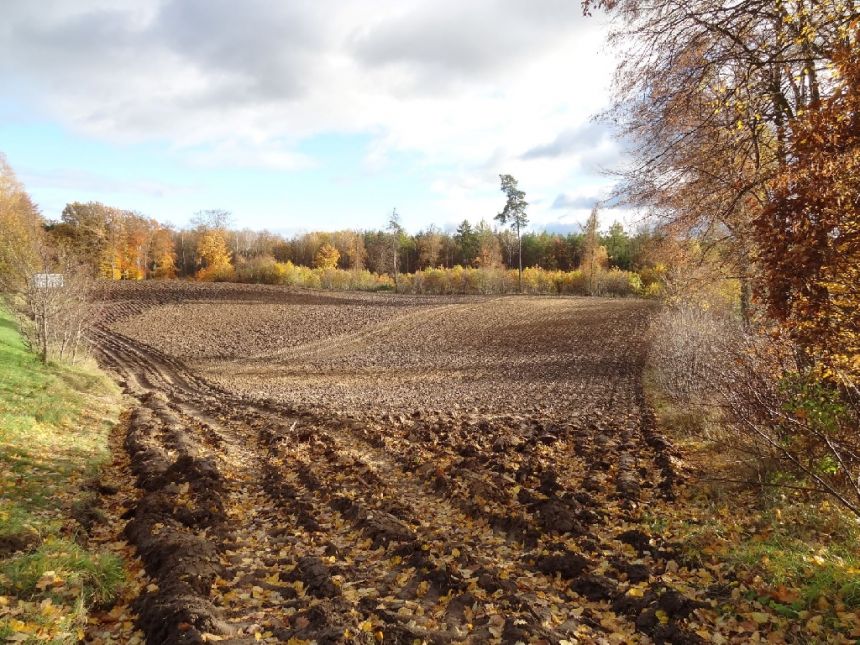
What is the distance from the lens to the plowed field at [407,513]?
523cm

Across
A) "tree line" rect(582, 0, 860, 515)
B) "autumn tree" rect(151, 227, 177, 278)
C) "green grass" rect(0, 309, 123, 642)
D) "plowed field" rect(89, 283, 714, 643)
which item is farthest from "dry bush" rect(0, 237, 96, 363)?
"autumn tree" rect(151, 227, 177, 278)

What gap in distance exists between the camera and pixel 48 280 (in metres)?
18.3

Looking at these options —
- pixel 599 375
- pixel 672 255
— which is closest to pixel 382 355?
pixel 599 375

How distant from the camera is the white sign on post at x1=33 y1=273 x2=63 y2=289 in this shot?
1794cm

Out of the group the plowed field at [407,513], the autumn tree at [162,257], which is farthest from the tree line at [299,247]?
the plowed field at [407,513]

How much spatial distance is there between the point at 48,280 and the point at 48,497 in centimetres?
1308

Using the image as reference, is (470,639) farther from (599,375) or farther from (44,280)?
(44,280)

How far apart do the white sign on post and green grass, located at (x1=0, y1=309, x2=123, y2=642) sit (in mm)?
2703

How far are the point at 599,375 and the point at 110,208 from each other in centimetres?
7455

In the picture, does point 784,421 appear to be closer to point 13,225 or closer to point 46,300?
point 46,300

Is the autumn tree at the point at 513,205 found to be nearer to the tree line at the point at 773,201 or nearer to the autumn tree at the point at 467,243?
the autumn tree at the point at 467,243

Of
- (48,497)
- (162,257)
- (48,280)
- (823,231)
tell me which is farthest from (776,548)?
(162,257)

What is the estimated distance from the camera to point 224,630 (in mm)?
4930

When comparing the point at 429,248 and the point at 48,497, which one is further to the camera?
the point at 429,248
